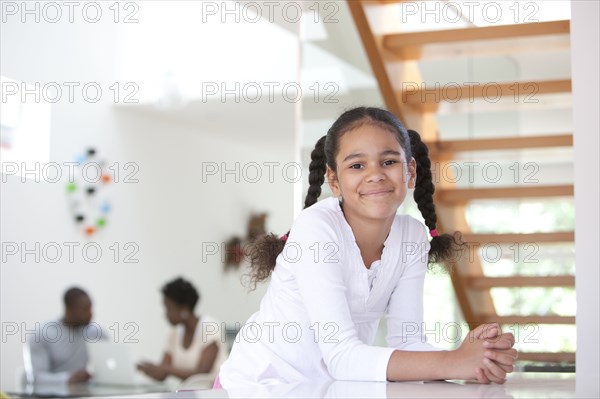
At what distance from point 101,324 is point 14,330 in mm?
779

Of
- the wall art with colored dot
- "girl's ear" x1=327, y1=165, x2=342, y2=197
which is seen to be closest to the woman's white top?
the wall art with colored dot

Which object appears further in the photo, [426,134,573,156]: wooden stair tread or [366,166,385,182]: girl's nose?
[426,134,573,156]: wooden stair tread

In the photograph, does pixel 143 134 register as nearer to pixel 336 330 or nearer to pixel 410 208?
pixel 410 208

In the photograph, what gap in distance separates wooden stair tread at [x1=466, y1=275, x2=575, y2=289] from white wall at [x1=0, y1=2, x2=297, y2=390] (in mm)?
2596

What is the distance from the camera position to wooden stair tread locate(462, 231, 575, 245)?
427 cm

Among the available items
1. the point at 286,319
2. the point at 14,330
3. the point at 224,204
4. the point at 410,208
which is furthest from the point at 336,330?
the point at 224,204

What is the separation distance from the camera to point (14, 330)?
5.12 metres

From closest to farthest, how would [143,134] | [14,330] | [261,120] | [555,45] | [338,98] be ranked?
[555,45]
[338,98]
[14,330]
[143,134]
[261,120]

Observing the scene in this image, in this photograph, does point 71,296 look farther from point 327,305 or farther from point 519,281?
point 327,305

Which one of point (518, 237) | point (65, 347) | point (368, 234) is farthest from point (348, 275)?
point (65, 347)

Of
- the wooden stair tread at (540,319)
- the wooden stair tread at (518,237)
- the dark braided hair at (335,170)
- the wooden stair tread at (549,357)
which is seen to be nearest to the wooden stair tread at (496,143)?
the wooden stair tread at (518,237)

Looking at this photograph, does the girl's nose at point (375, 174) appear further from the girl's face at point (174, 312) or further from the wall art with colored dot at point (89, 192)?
the wall art with colored dot at point (89, 192)

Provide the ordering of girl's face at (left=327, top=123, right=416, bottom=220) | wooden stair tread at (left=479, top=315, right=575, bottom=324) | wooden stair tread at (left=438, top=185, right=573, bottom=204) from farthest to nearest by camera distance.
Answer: wooden stair tread at (left=479, top=315, right=575, bottom=324) → wooden stair tread at (left=438, top=185, right=573, bottom=204) → girl's face at (left=327, top=123, right=416, bottom=220)

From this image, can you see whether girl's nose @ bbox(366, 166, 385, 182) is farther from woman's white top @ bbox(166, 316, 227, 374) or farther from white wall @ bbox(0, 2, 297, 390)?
white wall @ bbox(0, 2, 297, 390)
